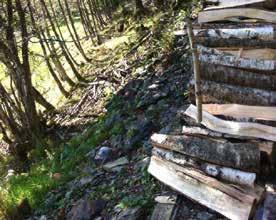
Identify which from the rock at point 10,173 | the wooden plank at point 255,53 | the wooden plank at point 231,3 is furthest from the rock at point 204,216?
the rock at point 10,173

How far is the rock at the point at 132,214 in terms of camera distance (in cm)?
538

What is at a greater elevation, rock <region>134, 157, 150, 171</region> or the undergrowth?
rock <region>134, 157, 150, 171</region>

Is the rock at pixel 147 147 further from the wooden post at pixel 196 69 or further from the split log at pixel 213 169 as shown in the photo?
the wooden post at pixel 196 69

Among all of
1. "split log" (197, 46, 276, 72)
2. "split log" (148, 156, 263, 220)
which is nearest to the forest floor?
"split log" (148, 156, 263, 220)

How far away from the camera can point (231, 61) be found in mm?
5168

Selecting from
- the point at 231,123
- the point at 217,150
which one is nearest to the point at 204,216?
the point at 217,150

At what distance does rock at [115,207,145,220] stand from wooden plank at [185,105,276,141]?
50.3 inches

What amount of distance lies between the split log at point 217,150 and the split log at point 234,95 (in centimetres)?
52

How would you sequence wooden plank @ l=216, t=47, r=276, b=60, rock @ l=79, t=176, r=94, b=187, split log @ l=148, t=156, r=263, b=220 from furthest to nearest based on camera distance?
rock @ l=79, t=176, r=94, b=187, wooden plank @ l=216, t=47, r=276, b=60, split log @ l=148, t=156, r=263, b=220

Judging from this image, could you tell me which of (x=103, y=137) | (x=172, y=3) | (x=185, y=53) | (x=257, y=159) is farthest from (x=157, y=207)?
(x=172, y=3)

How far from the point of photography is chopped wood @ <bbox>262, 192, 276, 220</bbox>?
14.2 feet

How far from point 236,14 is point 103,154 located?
10.9ft

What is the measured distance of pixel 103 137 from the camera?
8.18 m

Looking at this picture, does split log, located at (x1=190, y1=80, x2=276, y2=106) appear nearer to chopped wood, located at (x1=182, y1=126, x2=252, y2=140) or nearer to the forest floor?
chopped wood, located at (x1=182, y1=126, x2=252, y2=140)
